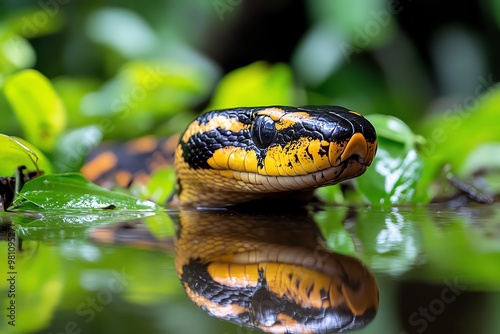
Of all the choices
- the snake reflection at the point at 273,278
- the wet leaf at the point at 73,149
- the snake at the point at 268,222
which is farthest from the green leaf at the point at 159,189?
the snake reflection at the point at 273,278

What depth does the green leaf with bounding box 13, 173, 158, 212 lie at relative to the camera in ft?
3.87

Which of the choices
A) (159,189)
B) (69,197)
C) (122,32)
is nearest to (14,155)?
(69,197)

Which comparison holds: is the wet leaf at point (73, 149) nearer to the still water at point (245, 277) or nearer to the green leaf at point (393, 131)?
the still water at point (245, 277)

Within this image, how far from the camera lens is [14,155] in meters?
1.26

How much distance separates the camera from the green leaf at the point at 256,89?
95.9 inches

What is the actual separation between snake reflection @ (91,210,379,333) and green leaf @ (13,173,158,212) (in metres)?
0.24

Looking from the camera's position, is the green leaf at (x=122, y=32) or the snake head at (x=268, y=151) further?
the green leaf at (x=122, y=32)

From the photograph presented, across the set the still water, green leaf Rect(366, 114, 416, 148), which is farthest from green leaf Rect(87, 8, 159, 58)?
the still water

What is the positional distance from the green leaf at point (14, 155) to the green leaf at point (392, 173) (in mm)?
700

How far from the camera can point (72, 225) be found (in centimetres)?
103

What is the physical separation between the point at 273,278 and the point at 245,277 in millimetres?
30

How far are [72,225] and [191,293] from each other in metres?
0.45

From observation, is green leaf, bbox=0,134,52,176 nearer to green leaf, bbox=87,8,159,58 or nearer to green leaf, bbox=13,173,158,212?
green leaf, bbox=13,173,158,212

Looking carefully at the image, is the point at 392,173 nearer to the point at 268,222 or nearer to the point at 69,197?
the point at 268,222
